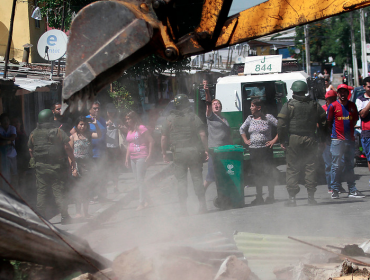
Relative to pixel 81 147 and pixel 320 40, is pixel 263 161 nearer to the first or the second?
pixel 81 147

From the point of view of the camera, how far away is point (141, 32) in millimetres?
2826

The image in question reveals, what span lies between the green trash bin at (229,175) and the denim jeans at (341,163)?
171cm

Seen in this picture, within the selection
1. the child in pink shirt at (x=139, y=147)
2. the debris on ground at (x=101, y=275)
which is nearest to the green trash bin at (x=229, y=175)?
the child in pink shirt at (x=139, y=147)

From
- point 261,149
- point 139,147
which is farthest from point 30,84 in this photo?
point 261,149

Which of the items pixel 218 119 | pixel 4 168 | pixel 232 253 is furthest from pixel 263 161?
pixel 4 168

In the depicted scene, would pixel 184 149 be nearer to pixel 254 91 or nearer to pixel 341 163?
pixel 341 163

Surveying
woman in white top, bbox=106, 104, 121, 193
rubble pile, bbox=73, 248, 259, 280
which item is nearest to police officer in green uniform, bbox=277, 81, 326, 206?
rubble pile, bbox=73, 248, 259, 280

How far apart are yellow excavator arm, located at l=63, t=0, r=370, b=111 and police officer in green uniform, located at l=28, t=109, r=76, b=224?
4245 mm

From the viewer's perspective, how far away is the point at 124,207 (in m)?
8.54

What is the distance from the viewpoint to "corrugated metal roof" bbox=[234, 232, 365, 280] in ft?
14.3

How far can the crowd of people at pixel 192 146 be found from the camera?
698 centimetres

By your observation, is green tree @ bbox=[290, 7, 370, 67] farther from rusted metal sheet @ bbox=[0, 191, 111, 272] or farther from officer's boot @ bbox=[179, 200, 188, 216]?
rusted metal sheet @ bbox=[0, 191, 111, 272]

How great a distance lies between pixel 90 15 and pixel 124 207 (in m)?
6.08

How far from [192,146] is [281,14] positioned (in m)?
4.53
